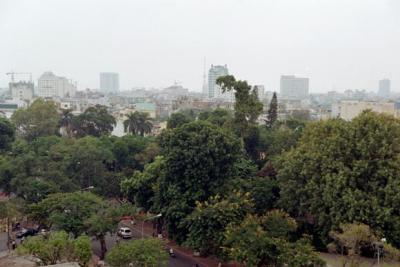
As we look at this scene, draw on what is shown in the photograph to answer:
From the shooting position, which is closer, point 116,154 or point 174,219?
point 174,219

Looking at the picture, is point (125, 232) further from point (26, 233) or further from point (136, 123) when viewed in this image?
point (136, 123)

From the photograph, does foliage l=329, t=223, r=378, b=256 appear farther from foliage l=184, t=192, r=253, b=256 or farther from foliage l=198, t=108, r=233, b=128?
foliage l=198, t=108, r=233, b=128

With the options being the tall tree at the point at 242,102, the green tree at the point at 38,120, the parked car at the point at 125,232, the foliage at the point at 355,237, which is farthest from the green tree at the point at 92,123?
the foliage at the point at 355,237

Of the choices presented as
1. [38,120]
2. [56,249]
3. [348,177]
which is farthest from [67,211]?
[38,120]

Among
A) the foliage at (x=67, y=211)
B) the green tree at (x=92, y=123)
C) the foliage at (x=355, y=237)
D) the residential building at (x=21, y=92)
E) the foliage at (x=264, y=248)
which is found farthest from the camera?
the residential building at (x=21, y=92)

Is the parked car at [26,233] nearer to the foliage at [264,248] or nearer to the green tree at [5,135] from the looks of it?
the foliage at [264,248]

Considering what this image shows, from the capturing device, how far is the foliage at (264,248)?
1812 centimetres

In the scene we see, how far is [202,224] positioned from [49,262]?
640 centimetres

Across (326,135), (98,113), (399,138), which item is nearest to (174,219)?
(326,135)

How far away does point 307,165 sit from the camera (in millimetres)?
22781

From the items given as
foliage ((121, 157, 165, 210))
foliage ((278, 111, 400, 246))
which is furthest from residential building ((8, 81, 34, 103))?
foliage ((278, 111, 400, 246))

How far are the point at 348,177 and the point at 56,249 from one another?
11.8 m

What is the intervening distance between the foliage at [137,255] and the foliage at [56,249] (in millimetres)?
1241

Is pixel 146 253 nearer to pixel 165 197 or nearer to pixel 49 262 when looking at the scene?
pixel 49 262
